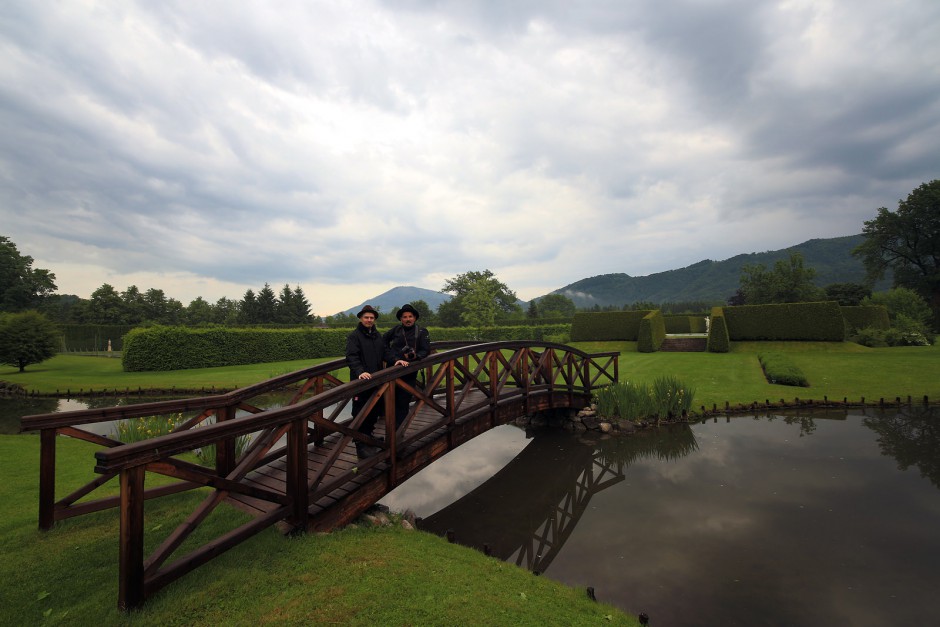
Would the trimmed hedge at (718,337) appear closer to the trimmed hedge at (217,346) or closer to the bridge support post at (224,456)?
the trimmed hedge at (217,346)

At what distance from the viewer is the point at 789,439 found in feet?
33.0

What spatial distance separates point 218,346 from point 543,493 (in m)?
23.6

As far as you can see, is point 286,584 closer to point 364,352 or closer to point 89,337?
point 364,352

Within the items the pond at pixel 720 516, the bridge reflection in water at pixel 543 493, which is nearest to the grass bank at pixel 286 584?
the pond at pixel 720 516

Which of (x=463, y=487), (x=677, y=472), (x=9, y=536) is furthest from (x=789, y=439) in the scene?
(x=9, y=536)

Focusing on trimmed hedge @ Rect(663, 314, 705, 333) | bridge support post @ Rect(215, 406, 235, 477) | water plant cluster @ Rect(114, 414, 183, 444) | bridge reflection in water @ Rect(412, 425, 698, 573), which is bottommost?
bridge reflection in water @ Rect(412, 425, 698, 573)

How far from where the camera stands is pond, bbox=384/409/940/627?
4543 mm

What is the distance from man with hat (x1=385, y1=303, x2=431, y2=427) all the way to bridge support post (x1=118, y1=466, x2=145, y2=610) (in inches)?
143

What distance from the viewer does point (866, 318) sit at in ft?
85.7

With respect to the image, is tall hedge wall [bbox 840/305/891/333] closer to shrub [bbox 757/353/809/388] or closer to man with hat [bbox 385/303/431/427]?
shrub [bbox 757/353/809/388]

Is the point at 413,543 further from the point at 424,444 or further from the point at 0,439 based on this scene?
the point at 0,439

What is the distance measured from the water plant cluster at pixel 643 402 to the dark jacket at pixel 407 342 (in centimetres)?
762

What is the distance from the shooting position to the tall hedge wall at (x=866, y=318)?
2544 cm

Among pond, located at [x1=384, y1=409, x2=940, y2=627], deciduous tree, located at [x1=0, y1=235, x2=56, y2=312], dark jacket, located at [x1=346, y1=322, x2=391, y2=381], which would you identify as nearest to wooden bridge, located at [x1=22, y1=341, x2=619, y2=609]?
dark jacket, located at [x1=346, y1=322, x2=391, y2=381]
